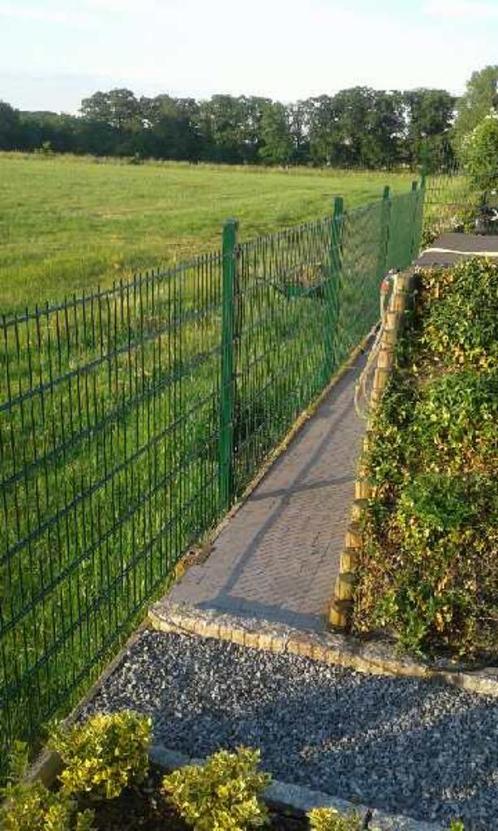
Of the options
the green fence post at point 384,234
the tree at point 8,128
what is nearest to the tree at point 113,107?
the tree at point 8,128

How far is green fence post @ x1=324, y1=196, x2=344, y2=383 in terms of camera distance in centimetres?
760

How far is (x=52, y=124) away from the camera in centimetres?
8106

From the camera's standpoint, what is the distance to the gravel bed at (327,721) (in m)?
3.15

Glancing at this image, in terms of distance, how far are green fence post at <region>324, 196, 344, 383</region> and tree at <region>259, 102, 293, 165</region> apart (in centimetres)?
8062

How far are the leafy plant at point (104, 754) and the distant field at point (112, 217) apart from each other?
9.36 metres

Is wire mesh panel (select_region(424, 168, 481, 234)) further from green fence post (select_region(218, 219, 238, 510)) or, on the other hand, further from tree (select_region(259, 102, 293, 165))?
tree (select_region(259, 102, 293, 165))

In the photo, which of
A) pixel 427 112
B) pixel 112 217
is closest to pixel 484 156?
pixel 112 217

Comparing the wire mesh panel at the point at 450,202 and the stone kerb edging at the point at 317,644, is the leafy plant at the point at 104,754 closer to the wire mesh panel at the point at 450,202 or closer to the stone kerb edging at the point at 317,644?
the stone kerb edging at the point at 317,644

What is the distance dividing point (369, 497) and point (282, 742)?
122 centimetres

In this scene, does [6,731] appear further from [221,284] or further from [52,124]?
[52,124]

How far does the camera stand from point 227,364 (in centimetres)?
513

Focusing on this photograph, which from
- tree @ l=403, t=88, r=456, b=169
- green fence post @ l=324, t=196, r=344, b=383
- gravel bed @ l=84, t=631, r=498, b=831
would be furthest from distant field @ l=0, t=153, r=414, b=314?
tree @ l=403, t=88, r=456, b=169

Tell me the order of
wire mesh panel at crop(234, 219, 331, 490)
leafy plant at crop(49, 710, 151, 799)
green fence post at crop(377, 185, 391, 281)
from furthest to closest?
green fence post at crop(377, 185, 391, 281) → wire mesh panel at crop(234, 219, 331, 490) → leafy plant at crop(49, 710, 151, 799)

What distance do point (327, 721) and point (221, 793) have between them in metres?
1.00
